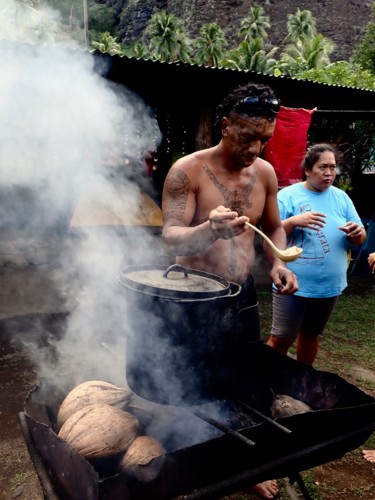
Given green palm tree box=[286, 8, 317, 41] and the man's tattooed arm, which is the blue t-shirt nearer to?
the man's tattooed arm

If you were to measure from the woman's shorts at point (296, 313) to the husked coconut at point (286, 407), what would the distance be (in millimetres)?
1438

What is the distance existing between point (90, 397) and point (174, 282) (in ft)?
1.99

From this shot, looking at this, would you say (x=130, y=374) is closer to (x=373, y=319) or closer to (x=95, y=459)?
(x=95, y=459)

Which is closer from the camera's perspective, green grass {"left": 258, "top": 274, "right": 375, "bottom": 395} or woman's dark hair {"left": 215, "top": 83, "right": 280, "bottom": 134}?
woman's dark hair {"left": 215, "top": 83, "right": 280, "bottom": 134}

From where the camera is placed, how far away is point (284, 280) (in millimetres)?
2473

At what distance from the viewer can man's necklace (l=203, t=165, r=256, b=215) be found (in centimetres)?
249

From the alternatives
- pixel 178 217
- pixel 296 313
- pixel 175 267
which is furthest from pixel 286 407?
pixel 296 313

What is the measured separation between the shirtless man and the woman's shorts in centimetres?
80

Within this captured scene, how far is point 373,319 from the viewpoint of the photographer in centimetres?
661

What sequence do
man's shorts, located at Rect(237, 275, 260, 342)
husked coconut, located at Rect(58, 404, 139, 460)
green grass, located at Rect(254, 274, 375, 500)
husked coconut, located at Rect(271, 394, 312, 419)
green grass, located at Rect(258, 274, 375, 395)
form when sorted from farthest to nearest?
Answer: green grass, located at Rect(258, 274, 375, 395) < green grass, located at Rect(254, 274, 375, 500) < man's shorts, located at Rect(237, 275, 260, 342) < husked coconut, located at Rect(271, 394, 312, 419) < husked coconut, located at Rect(58, 404, 139, 460)

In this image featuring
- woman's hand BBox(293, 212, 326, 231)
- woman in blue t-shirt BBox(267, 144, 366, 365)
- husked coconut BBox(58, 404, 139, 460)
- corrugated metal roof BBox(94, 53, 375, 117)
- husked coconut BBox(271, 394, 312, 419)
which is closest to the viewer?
husked coconut BBox(58, 404, 139, 460)

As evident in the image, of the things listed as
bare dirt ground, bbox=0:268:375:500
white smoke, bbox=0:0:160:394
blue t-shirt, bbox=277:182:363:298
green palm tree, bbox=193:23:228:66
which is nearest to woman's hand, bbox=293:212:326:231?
blue t-shirt, bbox=277:182:363:298

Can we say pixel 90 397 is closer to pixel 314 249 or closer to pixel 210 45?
pixel 314 249

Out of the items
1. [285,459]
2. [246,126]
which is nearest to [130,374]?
[285,459]
